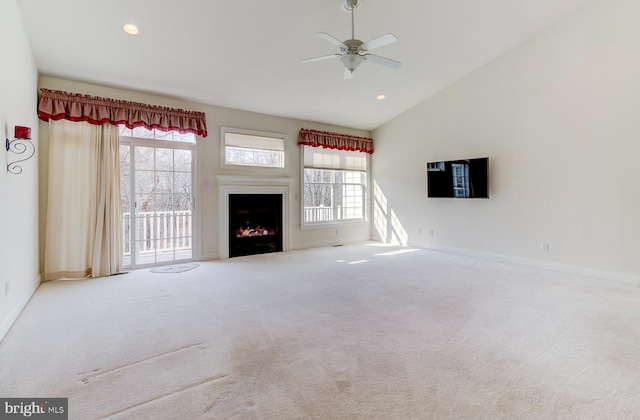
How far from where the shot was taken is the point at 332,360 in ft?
7.10

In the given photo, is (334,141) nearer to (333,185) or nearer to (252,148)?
(333,185)

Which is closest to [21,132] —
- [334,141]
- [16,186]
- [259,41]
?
[16,186]

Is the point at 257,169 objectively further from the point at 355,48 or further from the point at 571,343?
the point at 571,343

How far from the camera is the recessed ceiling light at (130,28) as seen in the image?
3.44 meters

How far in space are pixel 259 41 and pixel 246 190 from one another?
270 cm

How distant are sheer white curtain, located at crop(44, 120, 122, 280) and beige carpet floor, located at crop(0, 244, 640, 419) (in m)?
0.36

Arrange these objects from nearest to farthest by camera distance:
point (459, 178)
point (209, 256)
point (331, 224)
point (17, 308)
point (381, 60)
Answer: point (17, 308) < point (381, 60) < point (209, 256) < point (459, 178) < point (331, 224)

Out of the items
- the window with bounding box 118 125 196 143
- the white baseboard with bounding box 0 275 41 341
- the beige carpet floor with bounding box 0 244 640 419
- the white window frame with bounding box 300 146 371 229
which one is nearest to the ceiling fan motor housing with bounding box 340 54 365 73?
the beige carpet floor with bounding box 0 244 640 419

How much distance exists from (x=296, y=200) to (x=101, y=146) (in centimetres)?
352

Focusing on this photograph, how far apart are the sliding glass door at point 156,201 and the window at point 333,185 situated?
2488mm

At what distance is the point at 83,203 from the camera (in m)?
4.33

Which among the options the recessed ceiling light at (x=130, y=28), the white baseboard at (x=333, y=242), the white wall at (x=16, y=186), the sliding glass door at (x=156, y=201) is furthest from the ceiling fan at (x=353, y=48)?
the white baseboard at (x=333, y=242)

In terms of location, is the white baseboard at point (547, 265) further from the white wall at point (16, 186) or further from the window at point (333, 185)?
the white wall at point (16, 186)

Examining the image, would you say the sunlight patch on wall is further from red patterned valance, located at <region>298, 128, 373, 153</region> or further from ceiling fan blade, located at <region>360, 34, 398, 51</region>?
ceiling fan blade, located at <region>360, 34, 398, 51</region>
